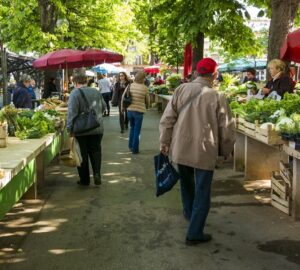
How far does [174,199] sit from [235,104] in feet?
8.56

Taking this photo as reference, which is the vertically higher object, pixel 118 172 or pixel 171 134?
pixel 171 134

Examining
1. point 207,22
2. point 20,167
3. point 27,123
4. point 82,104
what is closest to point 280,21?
point 207,22

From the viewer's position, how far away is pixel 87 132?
7.29 m

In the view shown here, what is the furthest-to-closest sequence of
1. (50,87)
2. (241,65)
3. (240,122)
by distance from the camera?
1. (241,65)
2. (50,87)
3. (240,122)

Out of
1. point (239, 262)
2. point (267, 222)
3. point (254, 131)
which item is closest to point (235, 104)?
point (254, 131)

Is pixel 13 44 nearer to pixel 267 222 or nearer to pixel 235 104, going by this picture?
pixel 235 104

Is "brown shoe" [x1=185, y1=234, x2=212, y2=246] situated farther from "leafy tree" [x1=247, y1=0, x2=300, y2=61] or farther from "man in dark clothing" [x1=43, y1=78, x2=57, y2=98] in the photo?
"man in dark clothing" [x1=43, y1=78, x2=57, y2=98]

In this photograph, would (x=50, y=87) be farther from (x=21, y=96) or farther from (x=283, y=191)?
(x=283, y=191)

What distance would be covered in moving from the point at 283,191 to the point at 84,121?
296cm

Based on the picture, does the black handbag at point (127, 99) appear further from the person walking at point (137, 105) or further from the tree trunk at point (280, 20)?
the tree trunk at point (280, 20)

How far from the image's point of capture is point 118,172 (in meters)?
8.66

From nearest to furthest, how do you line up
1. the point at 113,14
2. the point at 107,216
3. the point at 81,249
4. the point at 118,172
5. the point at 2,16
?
1. the point at 81,249
2. the point at 107,216
3. the point at 118,172
4. the point at 2,16
5. the point at 113,14

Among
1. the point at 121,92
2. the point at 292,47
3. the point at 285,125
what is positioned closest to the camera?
the point at 285,125

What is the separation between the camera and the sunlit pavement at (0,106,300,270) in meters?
4.55
